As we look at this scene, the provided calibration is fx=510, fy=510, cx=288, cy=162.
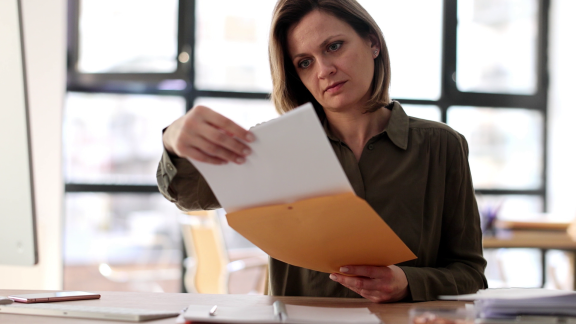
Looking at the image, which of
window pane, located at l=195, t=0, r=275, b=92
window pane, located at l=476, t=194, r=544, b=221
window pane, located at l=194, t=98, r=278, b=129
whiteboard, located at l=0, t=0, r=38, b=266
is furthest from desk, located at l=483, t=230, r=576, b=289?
whiteboard, located at l=0, t=0, r=38, b=266

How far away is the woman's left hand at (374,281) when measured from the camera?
0.89 metres

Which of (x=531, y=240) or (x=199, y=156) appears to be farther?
(x=531, y=240)

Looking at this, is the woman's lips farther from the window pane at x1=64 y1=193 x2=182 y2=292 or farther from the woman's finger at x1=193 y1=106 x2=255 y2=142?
the window pane at x1=64 y1=193 x2=182 y2=292

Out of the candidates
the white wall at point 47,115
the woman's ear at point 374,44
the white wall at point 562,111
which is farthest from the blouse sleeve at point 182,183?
the white wall at point 562,111

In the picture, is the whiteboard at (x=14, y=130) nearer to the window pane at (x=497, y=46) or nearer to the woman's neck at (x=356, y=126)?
the woman's neck at (x=356, y=126)

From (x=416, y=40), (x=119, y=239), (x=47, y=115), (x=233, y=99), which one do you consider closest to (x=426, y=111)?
(x=416, y=40)

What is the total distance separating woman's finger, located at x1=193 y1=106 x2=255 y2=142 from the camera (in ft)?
2.49

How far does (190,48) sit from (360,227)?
126 inches

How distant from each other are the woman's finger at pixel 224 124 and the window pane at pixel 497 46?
372 centimetres

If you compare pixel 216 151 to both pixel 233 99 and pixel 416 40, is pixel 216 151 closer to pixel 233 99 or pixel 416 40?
pixel 233 99

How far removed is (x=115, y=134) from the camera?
380cm

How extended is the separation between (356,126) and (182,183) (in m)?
0.48

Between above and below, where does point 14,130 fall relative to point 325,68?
below

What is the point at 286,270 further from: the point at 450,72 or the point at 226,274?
the point at 450,72
